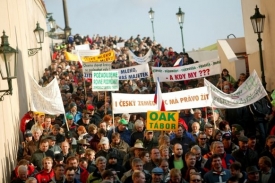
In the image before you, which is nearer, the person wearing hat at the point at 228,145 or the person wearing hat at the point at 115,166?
the person wearing hat at the point at 115,166

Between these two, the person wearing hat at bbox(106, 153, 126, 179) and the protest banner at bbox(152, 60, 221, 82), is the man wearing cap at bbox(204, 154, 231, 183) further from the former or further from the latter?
the protest banner at bbox(152, 60, 221, 82)

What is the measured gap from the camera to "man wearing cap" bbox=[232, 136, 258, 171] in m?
14.0

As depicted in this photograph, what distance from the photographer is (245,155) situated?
14070 millimetres

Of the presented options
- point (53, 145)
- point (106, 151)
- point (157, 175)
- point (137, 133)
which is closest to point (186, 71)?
point (137, 133)

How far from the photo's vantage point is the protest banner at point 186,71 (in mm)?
22188

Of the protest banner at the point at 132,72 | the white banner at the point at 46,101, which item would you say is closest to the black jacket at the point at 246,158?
the white banner at the point at 46,101

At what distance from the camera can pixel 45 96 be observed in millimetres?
18328

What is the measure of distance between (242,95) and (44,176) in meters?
5.83

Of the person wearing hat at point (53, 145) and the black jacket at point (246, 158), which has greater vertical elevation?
the person wearing hat at point (53, 145)

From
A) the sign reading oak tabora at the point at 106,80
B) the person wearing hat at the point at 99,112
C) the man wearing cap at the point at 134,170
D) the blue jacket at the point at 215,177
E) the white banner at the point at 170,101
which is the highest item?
the sign reading oak tabora at the point at 106,80

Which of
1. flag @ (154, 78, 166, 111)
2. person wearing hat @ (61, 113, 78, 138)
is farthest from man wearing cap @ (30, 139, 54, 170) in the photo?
flag @ (154, 78, 166, 111)

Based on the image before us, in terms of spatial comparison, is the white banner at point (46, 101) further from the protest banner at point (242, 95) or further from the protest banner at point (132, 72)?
the protest banner at point (132, 72)

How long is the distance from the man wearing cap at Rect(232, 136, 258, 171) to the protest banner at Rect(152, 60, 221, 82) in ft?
26.5

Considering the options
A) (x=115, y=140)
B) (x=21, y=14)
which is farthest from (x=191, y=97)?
(x=21, y=14)
